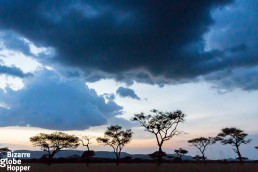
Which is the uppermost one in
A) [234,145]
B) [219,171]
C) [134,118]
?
[134,118]

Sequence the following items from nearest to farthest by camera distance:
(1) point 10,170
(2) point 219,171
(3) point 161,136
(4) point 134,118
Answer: (2) point 219,171
(1) point 10,170
(3) point 161,136
(4) point 134,118

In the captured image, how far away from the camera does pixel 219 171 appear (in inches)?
1528

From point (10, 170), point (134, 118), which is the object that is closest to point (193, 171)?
point (10, 170)

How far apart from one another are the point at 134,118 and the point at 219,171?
1498 inches

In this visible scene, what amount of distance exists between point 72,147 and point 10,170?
55732 millimetres

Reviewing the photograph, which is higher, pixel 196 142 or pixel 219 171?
pixel 196 142

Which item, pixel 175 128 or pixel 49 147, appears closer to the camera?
Answer: pixel 175 128

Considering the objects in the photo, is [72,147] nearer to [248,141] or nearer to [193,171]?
[248,141]

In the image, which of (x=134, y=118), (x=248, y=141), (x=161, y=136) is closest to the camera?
(x=161, y=136)

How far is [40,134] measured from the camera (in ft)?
325

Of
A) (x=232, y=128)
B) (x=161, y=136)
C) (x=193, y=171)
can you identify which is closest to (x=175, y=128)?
(x=161, y=136)
